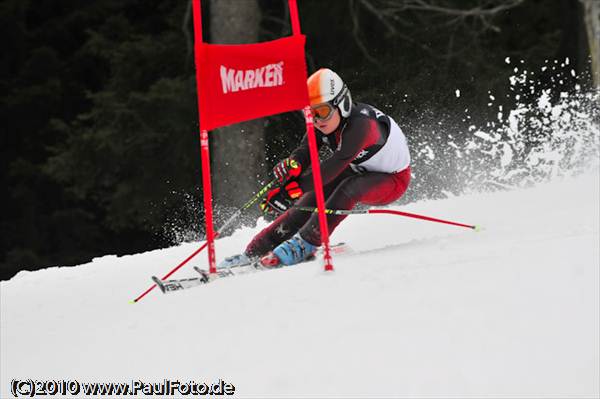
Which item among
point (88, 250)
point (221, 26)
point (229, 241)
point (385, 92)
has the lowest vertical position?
point (88, 250)

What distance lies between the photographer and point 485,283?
3.84 m

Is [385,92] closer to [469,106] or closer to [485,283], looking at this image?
[469,106]

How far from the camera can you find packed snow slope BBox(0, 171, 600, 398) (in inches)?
125

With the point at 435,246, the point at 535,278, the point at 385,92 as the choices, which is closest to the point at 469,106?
the point at 385,92

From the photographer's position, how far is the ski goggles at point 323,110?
5.25 meters

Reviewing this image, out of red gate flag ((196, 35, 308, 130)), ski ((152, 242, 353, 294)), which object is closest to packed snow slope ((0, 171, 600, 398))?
ski ((152, 242, 353, 294))

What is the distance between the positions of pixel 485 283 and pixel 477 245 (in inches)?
37.6

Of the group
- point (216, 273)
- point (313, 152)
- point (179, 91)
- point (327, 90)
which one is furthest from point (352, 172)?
point (179, 91)

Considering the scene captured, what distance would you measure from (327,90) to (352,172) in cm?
68

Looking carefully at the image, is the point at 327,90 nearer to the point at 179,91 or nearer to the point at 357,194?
the point at 357,194

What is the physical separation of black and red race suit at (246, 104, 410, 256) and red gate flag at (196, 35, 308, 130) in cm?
55

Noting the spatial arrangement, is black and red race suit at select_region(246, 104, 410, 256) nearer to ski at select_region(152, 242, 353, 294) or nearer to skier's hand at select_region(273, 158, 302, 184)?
skier's hand at select_region(273, 158, 302, 184)

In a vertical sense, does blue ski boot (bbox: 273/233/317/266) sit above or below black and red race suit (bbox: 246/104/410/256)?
below

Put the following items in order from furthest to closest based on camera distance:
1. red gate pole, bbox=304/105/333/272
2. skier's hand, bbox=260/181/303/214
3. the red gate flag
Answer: skier's hand, bbox=260/181/303/214
red gate pole, bbox=304/105/333/272
the red gate flag
